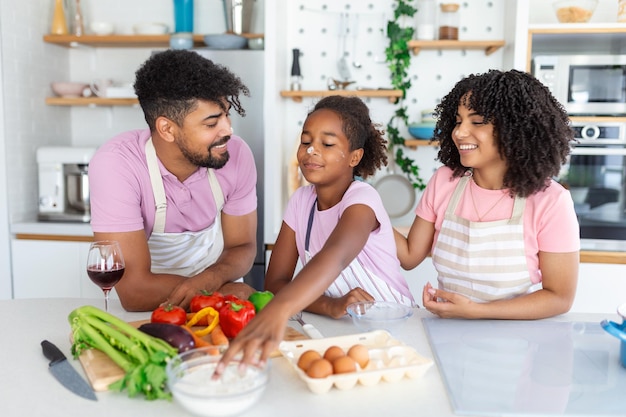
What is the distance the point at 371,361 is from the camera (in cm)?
105

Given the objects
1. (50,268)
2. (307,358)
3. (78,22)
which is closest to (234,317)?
(307,358)

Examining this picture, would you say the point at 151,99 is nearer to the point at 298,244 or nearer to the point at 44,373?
the point at 298,244

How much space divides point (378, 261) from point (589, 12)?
1877 mm

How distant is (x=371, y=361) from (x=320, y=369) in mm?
116

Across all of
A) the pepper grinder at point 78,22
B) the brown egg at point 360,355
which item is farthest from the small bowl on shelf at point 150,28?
the brown egg at point 360,355

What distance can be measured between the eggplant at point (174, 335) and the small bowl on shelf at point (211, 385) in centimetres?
8

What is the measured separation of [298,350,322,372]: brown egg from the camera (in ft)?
3.32

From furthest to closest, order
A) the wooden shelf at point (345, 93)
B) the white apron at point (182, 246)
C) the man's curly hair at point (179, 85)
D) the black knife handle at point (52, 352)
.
→ the wooden shelf at point (345, 93)
the white apron at point (182, 246)
the man's curly hair at point (179, 85)
the black knife handle at point (52, 352)

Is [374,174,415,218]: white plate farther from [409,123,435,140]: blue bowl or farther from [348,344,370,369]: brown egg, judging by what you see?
[348,344,370,369]: brown egg

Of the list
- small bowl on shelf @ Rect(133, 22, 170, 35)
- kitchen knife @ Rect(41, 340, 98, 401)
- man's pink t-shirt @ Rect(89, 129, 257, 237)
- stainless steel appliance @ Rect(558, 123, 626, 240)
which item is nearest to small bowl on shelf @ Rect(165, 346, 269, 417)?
kitchen knife @ Rect(41, 340, 98, 401)

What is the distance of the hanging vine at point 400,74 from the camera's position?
3.12 meters

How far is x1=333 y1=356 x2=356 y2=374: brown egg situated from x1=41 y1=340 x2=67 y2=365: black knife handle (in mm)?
524

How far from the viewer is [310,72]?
330 centimetres

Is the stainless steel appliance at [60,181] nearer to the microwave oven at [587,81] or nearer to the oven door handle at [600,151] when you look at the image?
the microwave oven at [587,81]
